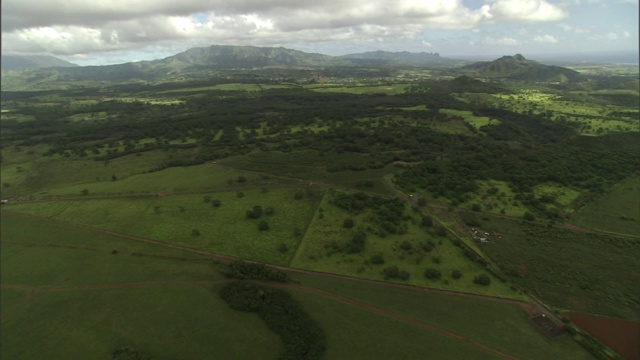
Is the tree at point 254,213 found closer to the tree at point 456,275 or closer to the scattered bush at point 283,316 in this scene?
the scattered bush at point 283,316

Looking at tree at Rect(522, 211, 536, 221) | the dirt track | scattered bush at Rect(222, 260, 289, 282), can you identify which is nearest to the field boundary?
scattered bush at Rect(222, 260, 289, 282)

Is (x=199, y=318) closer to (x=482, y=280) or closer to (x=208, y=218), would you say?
(x=208, y=218)

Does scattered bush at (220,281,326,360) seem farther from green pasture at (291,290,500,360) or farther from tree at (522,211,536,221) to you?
tree at (522,211,536,221)

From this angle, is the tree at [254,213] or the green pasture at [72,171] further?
the green pasture at [72,171]

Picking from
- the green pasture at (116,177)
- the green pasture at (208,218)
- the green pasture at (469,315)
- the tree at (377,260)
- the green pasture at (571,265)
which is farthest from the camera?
the green pasture at (116,177)

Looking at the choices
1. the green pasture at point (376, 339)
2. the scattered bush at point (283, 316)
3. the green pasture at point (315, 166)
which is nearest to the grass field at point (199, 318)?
the green pasture at point (376, 339)

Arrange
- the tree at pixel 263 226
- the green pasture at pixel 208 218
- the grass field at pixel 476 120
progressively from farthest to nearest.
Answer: the grass field at pixel 476 120, the tree at pixel 263 226, the green pasture at pixel 208 218

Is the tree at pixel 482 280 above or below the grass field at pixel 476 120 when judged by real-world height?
below

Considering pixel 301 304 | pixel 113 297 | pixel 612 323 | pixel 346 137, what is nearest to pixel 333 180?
pixel 346 137
